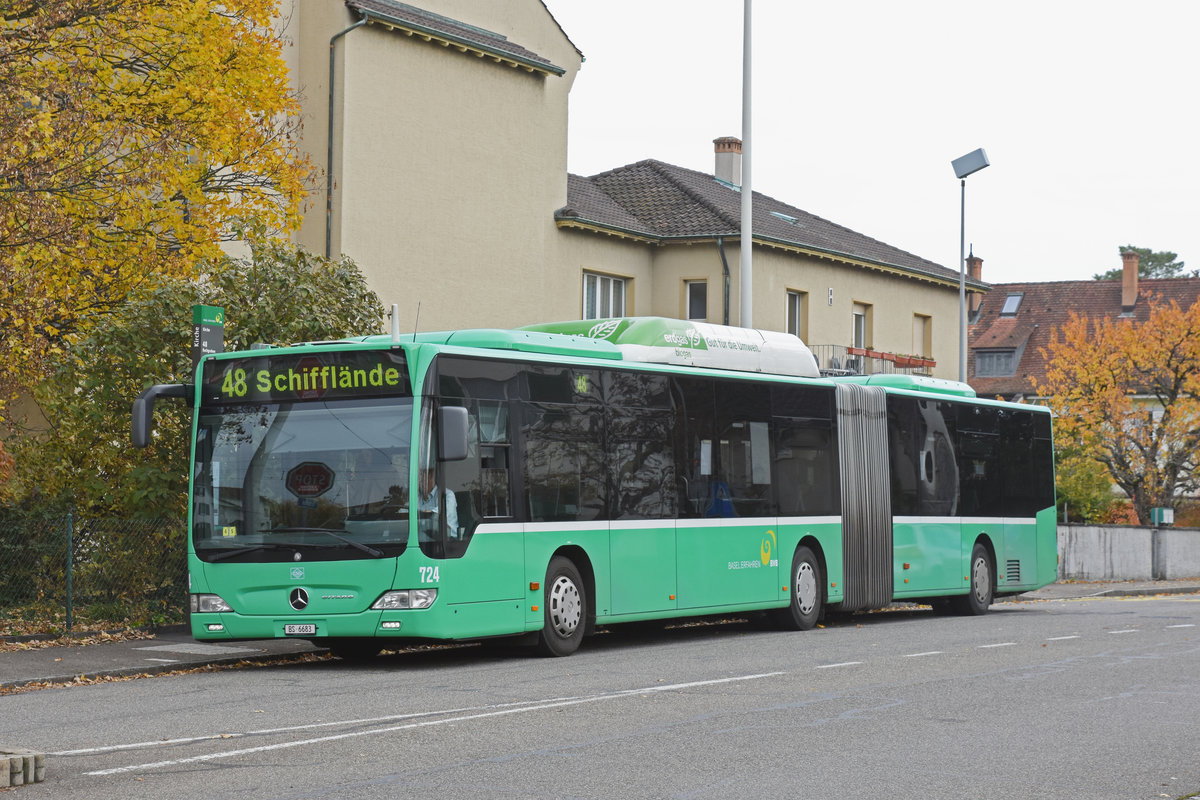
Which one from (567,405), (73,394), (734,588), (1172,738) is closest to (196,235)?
(73,394)

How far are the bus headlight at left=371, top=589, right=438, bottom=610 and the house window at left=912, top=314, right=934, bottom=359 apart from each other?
3373 centimetres

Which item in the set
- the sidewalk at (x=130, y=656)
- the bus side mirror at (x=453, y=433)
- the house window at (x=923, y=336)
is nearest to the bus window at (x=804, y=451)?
the sidewalk at (x=130, y=656)

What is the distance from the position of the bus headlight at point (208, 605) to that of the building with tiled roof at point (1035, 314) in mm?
64824

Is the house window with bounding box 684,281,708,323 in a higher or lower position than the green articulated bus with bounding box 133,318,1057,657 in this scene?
higher

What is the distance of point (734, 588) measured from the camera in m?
18.1

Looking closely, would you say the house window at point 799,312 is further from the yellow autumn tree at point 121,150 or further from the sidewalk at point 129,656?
the sidewalk at point 129,656

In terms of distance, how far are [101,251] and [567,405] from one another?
6764mm

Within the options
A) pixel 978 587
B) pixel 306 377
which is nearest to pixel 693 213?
pixel 978 587

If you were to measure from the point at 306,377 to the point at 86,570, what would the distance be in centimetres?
512

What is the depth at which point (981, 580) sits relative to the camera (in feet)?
78.9

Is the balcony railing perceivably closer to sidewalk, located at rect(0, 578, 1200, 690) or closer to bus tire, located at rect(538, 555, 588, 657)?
bus tire, located at rect(538, 555, 588, 657)

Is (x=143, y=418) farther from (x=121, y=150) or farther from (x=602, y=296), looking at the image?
(x=602, y=296)

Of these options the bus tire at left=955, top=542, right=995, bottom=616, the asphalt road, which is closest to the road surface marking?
the asphalt road

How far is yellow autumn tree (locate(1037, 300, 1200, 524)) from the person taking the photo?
51062 mm
